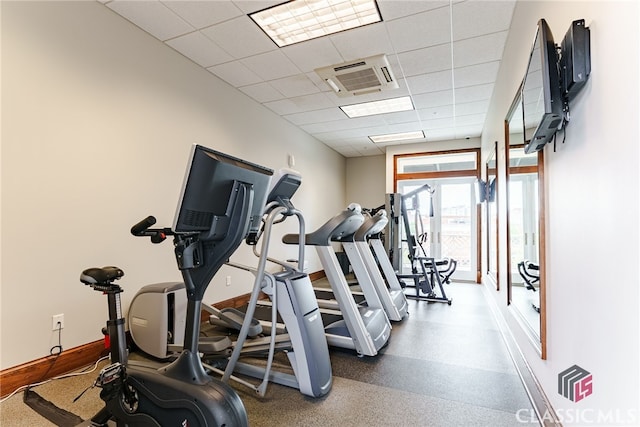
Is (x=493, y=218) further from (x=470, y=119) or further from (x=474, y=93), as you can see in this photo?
(x=470, y=119)

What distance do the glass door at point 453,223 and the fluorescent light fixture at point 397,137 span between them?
109 cm

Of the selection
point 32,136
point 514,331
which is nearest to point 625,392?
point 514,331

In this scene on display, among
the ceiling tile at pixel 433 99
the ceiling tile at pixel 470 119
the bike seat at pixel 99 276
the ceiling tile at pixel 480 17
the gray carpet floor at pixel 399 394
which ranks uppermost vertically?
the ceiling tile at pixel 480 17

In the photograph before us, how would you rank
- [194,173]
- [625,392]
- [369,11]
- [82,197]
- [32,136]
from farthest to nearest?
1. [369,11]
2. [82,197]
3. [32,136]
4. [194,173]
5. [625,392]

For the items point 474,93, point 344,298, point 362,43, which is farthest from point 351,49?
point 344,298

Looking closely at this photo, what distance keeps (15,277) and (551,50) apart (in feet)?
11.6

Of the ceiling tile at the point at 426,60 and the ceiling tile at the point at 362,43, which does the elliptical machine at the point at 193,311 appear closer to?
the ceiling tile at the point at 362,43

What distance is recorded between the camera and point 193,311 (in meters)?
1.59

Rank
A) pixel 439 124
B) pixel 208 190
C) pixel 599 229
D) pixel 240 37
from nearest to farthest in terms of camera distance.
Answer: pixel 599 229
pixel 208 190
pixel 240 37
pixel 439 124

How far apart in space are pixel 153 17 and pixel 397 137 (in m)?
4.97

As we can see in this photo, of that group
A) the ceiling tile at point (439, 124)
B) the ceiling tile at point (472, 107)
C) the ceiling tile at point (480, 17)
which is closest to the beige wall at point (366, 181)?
the ceiling tile at point (439, 124)

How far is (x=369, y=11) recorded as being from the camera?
111 inches

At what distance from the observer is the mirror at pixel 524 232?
202cm

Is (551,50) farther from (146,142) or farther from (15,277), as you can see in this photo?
(15,277)
